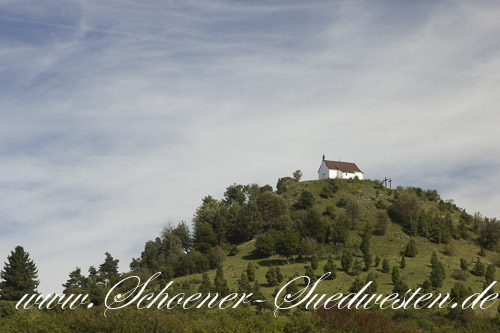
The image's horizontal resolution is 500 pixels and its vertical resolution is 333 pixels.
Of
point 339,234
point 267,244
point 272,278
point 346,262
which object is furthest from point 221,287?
point 339,234

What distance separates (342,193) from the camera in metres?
94.5

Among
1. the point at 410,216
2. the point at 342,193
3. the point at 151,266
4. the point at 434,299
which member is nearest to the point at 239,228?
the point at 151,266

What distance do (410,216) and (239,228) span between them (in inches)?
1141

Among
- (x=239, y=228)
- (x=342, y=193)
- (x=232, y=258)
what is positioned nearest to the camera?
(x=232, y=258)

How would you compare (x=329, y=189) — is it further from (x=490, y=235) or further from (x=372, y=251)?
(x=490, y=235)

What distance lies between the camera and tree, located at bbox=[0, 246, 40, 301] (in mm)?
72000

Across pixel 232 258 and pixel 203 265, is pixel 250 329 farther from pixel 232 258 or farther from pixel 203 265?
pixel 232 258

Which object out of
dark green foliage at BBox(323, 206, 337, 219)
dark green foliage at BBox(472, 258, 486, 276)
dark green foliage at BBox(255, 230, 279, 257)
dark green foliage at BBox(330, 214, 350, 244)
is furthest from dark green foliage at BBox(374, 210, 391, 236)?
dark green foliage at BBox(472, 258, 486, 276)

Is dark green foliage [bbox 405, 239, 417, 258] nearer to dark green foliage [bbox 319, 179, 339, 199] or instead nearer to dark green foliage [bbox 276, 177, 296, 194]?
dark green foliage [bbox 319, 179, 339, 199]

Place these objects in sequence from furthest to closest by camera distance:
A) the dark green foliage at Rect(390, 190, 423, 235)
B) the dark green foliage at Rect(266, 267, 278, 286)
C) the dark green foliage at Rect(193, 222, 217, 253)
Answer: the dark green foliage at Rect(390, 190, 423, 235), the dark green foliage at Rect(193, 222, 217, 253), the dark green foliage at Rect(266, 267, 278, 286)

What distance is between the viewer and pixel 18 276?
73.3 metres

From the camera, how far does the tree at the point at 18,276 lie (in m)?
72.0

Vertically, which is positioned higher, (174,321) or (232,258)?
(232,258)

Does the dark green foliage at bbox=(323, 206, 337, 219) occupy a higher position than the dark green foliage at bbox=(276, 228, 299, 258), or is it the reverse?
the dark green foliage at bbox=(323, 206, 337, 219)
